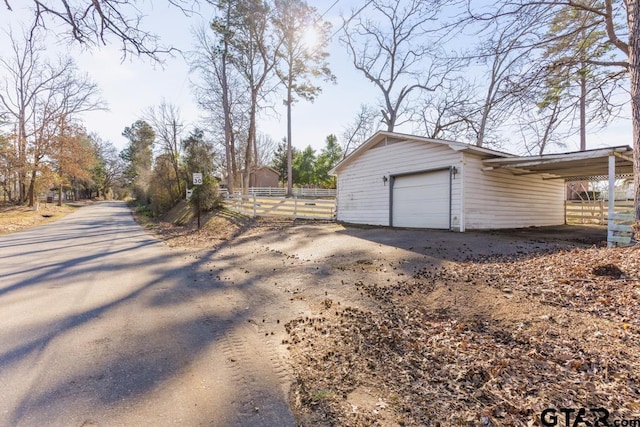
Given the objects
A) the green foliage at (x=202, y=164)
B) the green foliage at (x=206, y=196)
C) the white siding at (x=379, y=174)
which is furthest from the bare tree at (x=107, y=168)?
the white siding at (x=379, y=174)

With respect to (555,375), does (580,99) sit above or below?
above

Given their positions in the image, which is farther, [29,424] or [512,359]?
[512,359]

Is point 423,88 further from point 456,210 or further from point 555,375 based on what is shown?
point 555,375

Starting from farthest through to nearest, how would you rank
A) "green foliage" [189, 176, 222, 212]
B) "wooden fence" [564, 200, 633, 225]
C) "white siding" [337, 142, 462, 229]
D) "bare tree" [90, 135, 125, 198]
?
"bare tree" [90, 135, 125, 198]
"green foliage" [189, 176, 222, 212]
"wooden fence" [564, 200, 633, 225]
"white siding" [337, 142, 462, 229]

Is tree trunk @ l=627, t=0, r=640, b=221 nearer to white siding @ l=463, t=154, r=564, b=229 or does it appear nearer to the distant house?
white siding @ l=463, t=154, r=564, b=229

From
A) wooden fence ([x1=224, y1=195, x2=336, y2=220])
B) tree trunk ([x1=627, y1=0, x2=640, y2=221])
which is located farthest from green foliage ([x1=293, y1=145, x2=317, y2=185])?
tree trunk ([x1=627, y1=0, x2=640, y2=221])

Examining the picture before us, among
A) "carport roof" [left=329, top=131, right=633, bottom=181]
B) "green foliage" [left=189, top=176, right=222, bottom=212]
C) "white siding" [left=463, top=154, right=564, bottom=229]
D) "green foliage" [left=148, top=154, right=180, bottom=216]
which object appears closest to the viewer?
"carport roof" [left=329, top=131, right=633, bottom=181]

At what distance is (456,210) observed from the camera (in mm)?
10578

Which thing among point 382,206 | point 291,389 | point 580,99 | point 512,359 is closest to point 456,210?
point 382,206

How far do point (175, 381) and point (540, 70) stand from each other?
8600mm

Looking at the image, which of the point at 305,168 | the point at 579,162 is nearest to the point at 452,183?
the point at 579,162

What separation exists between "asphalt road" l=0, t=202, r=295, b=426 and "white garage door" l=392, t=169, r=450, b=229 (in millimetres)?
7765
